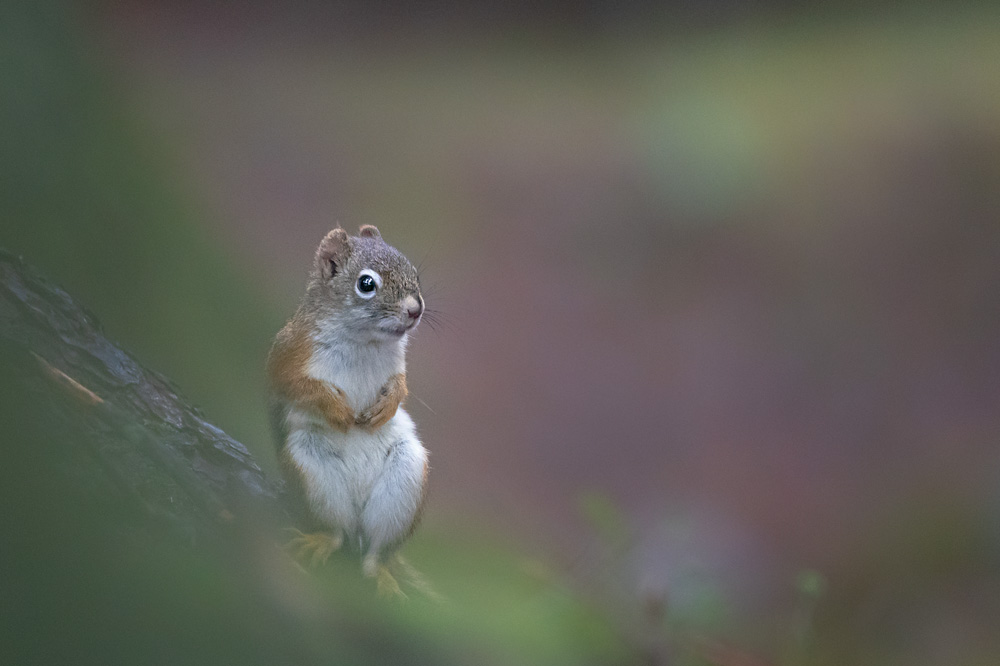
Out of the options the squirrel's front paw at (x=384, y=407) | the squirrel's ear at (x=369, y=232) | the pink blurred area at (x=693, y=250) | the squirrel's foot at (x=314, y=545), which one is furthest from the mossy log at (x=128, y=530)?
the pink blurred area at (x=693, y=250)

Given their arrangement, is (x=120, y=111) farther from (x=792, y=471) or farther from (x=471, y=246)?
(x=792, y=471)

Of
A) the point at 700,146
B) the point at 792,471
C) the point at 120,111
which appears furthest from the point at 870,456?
the point at 120,111

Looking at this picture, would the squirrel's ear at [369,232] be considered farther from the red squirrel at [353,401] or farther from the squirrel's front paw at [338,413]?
the squirrel's front paw at [338,413]

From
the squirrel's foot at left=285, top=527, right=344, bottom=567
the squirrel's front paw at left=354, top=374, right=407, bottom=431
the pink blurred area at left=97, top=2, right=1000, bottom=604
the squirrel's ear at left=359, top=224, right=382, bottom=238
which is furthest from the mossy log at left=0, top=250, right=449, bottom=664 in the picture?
the pink blurred area at left=97, top=2, right=1000, bottom=604

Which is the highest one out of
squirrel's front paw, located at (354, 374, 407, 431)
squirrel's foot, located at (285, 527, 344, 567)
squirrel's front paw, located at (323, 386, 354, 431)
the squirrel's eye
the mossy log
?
the squirrel's eye

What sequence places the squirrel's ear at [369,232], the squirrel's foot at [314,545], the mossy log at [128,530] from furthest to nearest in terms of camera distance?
1. the squirrel's ear at [369,232]
2. the squirrel's foot at [314,545]
3. the mossy log at [128,530]

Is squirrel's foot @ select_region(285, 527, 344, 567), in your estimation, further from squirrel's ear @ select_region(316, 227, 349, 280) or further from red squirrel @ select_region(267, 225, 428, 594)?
squirrel's ear @ select_region(316, 227, 349, 280)
